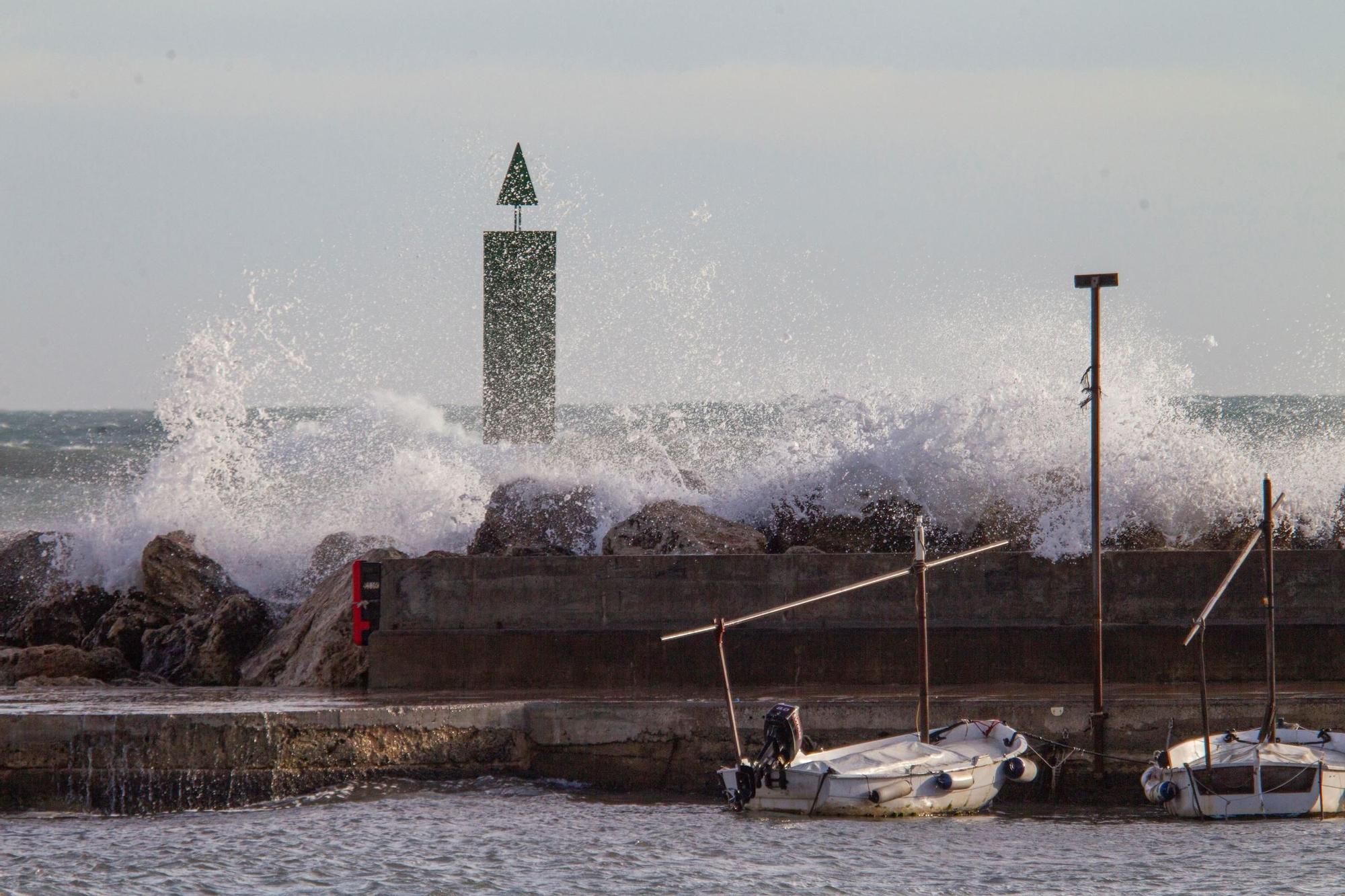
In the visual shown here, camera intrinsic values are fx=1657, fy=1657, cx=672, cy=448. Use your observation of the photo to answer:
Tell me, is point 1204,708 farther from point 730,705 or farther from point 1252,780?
point 730,705

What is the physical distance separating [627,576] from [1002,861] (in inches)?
154

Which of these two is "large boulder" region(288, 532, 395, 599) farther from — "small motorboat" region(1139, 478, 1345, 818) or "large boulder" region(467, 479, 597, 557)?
"small motorboat" region(1139, 478, 1345, 818)

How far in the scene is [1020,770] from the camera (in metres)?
9.84

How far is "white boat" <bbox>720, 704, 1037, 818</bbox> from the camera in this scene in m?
9.64

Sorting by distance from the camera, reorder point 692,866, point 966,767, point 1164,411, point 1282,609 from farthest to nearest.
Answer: point 1164,411 < point 1282,609 < point 966,767 < point 692,866

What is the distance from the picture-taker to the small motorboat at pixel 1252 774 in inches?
379

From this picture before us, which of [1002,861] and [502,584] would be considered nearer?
[1002,861]

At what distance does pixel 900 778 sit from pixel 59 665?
685 centimetres

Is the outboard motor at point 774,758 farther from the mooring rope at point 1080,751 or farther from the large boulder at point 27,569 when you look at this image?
the large boulder at point 27,569

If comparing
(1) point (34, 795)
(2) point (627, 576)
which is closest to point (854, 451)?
(2) point (627, 576)

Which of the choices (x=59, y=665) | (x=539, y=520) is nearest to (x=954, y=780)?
(x=539, y=520)

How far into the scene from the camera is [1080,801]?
33.5ft

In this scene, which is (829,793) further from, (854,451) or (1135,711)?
(854,451)

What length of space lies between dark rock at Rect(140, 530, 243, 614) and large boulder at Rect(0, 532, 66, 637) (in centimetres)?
133
